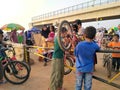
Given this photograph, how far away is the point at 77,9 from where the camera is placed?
39.8 meters

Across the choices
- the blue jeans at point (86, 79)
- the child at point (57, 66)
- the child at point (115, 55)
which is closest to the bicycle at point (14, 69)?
the child at point (57, 66)

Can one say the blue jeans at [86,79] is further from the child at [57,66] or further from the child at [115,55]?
the child at [115,55]

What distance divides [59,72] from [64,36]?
2.69 ft

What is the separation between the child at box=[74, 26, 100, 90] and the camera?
12.1ft

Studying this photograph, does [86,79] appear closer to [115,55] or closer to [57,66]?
[57,66]

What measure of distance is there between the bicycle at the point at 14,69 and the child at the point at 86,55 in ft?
8.75

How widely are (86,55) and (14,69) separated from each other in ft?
10.2

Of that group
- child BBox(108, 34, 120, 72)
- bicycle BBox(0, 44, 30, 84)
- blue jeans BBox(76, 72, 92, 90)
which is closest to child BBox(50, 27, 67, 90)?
blue jeans BBox(76, 72, 92, 90)

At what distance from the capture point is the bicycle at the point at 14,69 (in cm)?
612

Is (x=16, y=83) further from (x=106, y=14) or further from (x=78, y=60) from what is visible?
(x=106, y=14)

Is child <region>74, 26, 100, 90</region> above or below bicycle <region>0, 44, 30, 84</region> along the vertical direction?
above

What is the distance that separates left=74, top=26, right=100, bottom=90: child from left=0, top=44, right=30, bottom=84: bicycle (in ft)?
8.75

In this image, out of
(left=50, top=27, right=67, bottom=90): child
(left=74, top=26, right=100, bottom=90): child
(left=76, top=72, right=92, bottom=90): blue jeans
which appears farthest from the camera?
(left=50, top=27, right=67, bottom=90): child

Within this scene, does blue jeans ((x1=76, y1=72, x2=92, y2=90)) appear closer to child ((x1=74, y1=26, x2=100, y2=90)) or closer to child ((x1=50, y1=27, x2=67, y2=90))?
child ((x1=74, y1=26, x2=100, y2=90))
